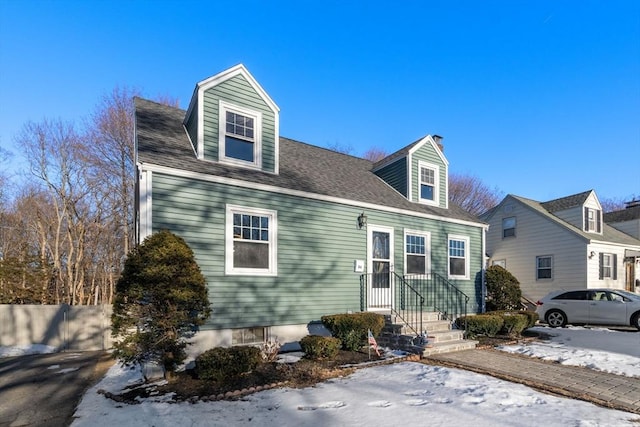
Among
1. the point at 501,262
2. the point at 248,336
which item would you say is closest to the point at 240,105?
the point at 248,336

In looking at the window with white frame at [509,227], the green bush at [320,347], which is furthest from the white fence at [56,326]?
the window with white frame at [509,227]

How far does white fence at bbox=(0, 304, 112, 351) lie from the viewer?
411 inches

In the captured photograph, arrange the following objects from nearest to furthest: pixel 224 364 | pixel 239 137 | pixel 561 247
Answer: pixel 224 364, pixel 239 137, pixel 561 247

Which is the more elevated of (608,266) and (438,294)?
(608,266)

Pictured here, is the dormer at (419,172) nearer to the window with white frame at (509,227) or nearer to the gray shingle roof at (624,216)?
the window with white frame at (509,227)

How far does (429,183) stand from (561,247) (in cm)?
1002

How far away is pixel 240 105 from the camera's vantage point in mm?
8992

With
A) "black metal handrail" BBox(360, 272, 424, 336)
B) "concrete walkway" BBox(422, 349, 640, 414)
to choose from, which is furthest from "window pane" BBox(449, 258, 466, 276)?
"concrete walkway" BBox(422, 349, 640, 414)

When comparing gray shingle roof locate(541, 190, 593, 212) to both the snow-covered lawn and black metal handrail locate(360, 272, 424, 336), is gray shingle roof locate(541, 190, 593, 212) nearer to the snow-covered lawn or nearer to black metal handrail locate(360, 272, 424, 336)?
black metal handrail locate(360, 272, 424, 336)

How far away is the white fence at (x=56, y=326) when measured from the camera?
411 inches

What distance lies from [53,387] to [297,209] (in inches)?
232

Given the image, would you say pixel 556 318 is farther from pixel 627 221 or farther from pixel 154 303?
pixel 627 221

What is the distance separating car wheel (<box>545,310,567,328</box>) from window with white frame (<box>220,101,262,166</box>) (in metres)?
12.0

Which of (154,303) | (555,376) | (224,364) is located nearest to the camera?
(224,364)
